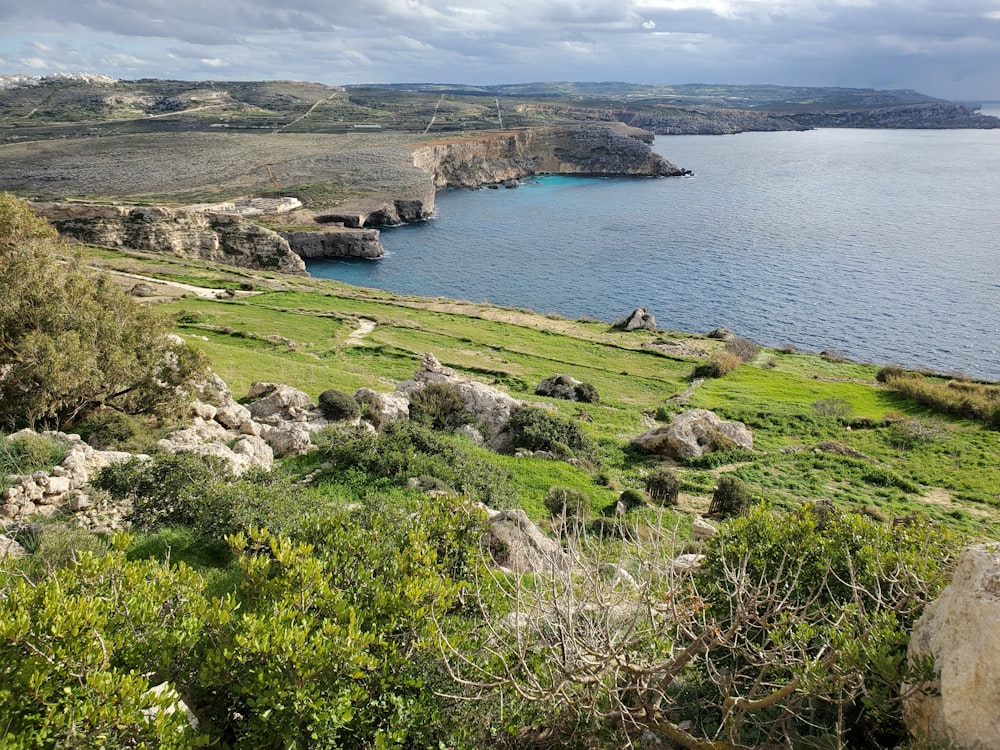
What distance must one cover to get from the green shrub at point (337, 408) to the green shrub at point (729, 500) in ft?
46.5

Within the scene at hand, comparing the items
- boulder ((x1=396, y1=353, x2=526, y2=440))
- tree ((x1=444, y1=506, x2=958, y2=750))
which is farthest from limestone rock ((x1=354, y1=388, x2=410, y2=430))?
tree ((x1=444, y1=506, x2=958, y2=750))

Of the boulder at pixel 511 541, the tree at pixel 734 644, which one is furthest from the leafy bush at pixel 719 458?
the tree at pixel 734 644

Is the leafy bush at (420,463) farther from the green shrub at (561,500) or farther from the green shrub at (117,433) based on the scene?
the green shrub at (117,433)

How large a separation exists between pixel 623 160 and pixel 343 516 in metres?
169

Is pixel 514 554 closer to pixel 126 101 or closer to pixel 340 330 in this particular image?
pixel 340 330

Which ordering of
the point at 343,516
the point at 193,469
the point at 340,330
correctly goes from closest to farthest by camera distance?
the point at 343,516 < the point at 193,469 < the point at 340,330

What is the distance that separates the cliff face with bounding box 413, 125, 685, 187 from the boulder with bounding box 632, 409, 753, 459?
409 ft

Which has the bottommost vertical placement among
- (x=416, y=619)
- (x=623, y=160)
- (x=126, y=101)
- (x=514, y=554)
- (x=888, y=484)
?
(x=888, y=484)

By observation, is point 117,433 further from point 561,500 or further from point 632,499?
point 632,499

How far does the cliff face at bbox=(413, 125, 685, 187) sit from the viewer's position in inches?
5965

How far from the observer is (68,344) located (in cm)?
1852

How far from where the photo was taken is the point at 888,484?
2702 centimetres

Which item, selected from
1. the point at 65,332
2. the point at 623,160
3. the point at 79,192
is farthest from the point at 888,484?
the point at 623,160

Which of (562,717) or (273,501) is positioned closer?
(562,717)
